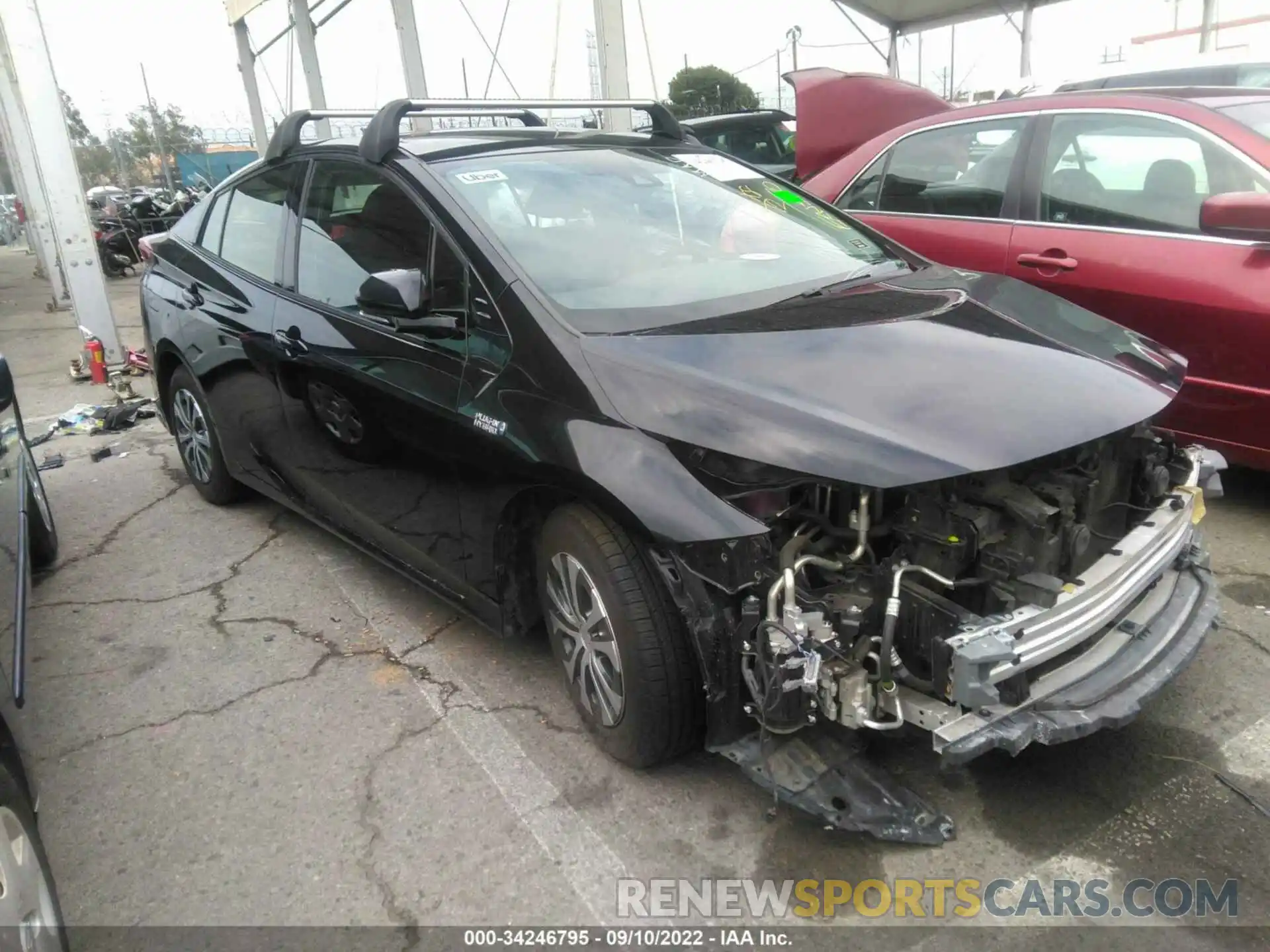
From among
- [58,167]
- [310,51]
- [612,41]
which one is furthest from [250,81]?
[612,41]

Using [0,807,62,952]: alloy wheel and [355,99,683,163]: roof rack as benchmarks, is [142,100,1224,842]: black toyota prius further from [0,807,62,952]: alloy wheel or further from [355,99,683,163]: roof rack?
[0,807,62,952]: alloy wheel

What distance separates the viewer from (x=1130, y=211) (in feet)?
13.1

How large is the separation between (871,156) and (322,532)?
352 cm

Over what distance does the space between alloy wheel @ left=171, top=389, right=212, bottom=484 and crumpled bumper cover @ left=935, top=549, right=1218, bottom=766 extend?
3825 mm

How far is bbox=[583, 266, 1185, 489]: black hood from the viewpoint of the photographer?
211 cm

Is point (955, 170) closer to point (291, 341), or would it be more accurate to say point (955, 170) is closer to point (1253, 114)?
point (1253, 114)

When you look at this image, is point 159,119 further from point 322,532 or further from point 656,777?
point 656,777

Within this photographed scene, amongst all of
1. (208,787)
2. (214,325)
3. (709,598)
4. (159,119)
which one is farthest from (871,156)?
(159,119)

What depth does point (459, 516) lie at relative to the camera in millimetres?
2912

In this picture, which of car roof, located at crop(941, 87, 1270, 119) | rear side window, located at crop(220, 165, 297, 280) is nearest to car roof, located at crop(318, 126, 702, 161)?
rear side window, located at crop(220, 165, 297, 280)

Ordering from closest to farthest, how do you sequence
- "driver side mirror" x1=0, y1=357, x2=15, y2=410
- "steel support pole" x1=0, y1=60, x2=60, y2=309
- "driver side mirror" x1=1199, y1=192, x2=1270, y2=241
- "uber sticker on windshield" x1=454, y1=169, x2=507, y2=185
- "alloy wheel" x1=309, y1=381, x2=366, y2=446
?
"uber sticker on windshield" x1=454, y1=169, x2=507, y2=185 → "driver side mirror" x1=0, y1=357, x2=15, y2=410 → "alloy wheel" x1=309, y1=381, x2=366, y2=446 → "driver side mirror" x1=1199, y1=192, x2=1270, y2=241 → "steel support pole" x1=0, y1=60, x2=60, y2=309

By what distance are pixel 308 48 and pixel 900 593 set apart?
48.9 ft

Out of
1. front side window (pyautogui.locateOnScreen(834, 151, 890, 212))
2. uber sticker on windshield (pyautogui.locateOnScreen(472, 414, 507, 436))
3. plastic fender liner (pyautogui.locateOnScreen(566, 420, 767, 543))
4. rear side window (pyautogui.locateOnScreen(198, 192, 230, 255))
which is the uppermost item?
rear side window (pyautogui.locateOnScreen(198, 192, 230, 255))

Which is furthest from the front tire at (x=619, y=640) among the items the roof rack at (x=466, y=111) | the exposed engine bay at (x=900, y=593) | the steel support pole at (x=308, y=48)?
the steel support pole at (x=308, y=48)
